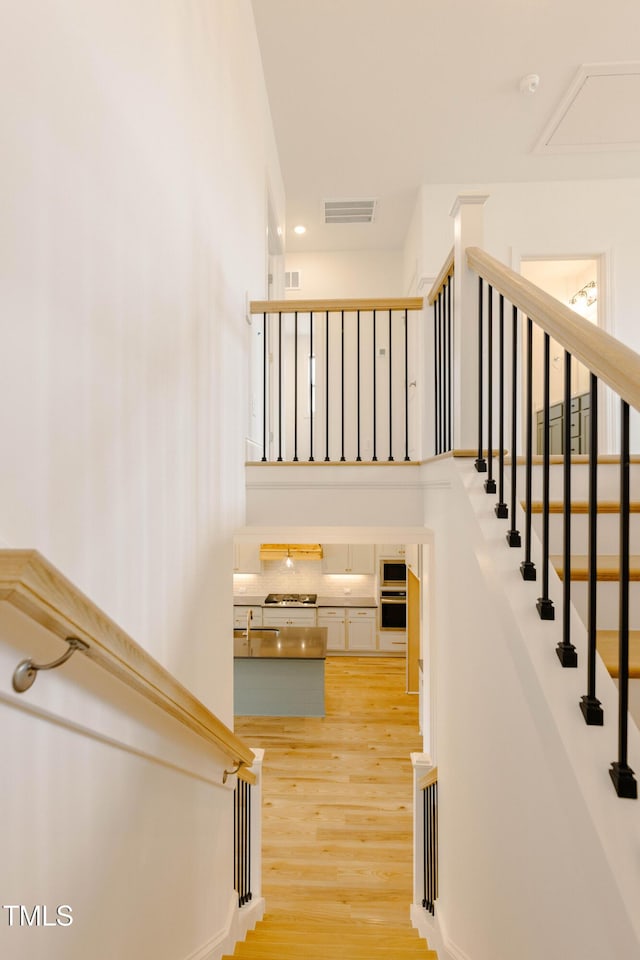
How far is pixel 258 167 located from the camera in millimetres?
3852

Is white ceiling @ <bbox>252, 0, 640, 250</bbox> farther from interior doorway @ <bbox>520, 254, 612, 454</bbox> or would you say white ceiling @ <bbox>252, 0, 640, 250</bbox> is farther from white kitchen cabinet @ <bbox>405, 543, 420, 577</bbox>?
white kitchen cabinet @ <bbox>405, 543, 420, 577</bbox>

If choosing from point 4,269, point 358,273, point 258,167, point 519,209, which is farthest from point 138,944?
point 358,273

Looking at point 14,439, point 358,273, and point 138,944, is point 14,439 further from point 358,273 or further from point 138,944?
point 358,273

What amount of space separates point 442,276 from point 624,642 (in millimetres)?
2197

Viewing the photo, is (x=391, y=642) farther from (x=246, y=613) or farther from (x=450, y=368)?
(x=450, y=368)

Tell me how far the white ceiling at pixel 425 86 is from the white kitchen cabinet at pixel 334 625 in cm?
640

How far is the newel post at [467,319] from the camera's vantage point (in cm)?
227

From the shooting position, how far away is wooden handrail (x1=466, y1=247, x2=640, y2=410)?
934 millimetres

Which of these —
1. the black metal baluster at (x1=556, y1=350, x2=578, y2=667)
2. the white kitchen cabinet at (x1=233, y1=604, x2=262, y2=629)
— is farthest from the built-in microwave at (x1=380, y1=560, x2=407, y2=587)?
the black metal baluster at (x1=556, y1=350, x2=578, y2=667)

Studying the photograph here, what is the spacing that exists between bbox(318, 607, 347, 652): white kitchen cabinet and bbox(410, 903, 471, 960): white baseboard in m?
5.79

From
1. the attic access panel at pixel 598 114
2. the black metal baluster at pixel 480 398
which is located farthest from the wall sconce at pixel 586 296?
the black metal baluster at pixel 480 398

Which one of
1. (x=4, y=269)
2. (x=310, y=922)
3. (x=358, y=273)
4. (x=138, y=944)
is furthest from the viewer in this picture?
(x=358, y=273)

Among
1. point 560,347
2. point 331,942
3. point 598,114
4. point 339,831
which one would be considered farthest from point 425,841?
point 560,347

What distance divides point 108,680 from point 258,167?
3.87 metres
